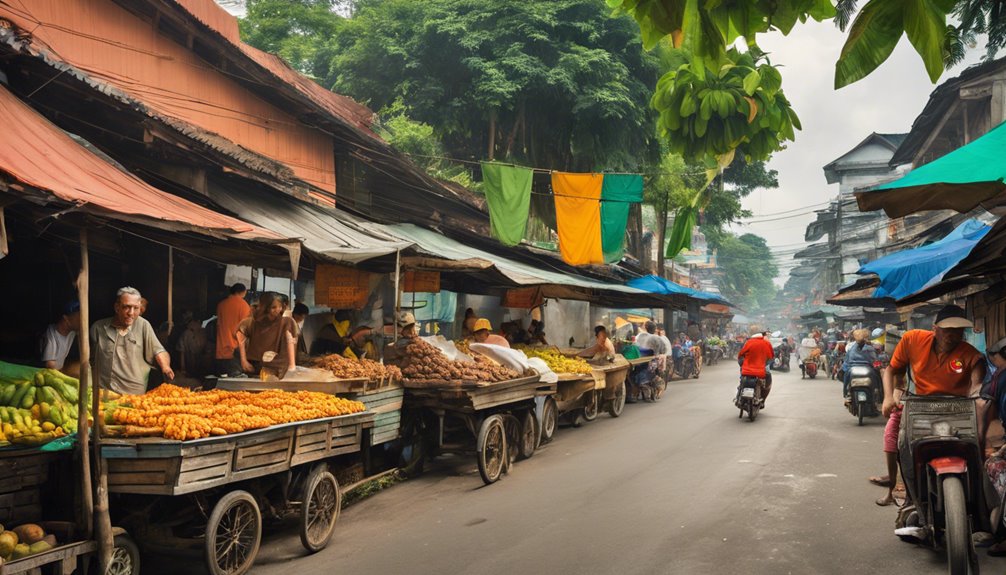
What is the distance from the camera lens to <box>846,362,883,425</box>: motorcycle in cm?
1423

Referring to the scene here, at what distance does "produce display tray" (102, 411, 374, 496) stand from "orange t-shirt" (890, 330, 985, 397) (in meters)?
4.89

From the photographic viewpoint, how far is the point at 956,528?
194 inches

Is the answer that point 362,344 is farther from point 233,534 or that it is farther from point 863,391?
point 863,391

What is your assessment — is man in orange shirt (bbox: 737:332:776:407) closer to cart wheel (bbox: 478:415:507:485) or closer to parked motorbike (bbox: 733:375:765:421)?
parked motorbike (bbox: 733:375:765:421)

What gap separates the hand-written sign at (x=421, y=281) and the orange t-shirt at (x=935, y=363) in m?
8.37

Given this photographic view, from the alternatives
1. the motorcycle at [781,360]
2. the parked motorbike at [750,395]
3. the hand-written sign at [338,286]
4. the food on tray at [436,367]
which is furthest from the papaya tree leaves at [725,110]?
the motorcycle at [781,360]

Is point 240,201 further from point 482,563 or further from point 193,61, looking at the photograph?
point 482,563

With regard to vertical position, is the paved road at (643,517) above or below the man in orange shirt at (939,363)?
below

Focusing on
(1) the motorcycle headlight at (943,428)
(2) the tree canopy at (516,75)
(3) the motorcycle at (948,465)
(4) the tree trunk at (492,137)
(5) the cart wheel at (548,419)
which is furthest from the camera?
(4) the tree trunk at (492,137)

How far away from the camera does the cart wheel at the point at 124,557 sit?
17.0 ft

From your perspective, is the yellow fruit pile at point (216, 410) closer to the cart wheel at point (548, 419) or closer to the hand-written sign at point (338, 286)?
the hand-written sign at point (338, 286)

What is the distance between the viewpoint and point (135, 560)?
17.5ft

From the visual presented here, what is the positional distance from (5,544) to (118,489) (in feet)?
2.46

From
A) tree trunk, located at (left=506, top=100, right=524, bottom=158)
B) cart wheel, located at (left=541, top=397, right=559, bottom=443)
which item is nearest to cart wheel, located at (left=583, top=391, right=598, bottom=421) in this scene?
cart wheel, located at (left=541, top=397, right=559, bottom=443)
